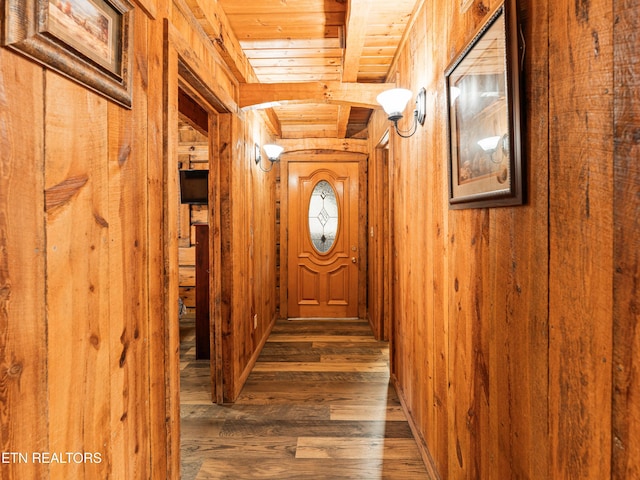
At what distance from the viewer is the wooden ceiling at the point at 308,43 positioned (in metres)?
1.96

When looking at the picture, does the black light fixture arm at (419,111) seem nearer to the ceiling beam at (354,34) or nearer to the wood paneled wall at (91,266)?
the ceiling beam at (354,34)

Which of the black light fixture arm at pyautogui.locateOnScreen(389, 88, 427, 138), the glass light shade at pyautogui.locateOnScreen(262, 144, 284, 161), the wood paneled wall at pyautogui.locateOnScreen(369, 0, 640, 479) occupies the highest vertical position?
the glass light shade at pyautogui.locateOnScreen(262, 144, 284, 161)

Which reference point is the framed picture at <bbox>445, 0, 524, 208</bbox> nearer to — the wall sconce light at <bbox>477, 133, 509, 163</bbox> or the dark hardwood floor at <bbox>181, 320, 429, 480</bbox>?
the wall sconce light at <bbox>477, 133, 509, 163</bbox>

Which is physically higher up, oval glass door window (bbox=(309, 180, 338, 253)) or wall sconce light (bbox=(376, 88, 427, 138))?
wall sconce light (bbox=(376, 88, 427, 138))

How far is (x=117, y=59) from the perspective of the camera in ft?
3.51

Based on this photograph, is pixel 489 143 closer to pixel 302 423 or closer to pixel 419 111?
pixel 419 111

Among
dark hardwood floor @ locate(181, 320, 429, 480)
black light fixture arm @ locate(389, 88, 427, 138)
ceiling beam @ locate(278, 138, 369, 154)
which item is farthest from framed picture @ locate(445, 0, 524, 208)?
ceiling beam @ locate(278, 138, 369, 154)

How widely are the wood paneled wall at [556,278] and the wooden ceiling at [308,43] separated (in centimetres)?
65

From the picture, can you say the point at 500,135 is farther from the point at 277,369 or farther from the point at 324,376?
the point at 277,369

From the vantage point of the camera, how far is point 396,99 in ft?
6.84

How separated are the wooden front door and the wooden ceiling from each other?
134 cm

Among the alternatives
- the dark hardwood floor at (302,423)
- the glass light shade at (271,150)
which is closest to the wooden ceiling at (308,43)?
the glass light shade at (271,150)

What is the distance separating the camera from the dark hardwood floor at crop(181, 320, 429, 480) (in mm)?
1824

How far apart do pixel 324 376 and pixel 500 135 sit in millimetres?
2421
